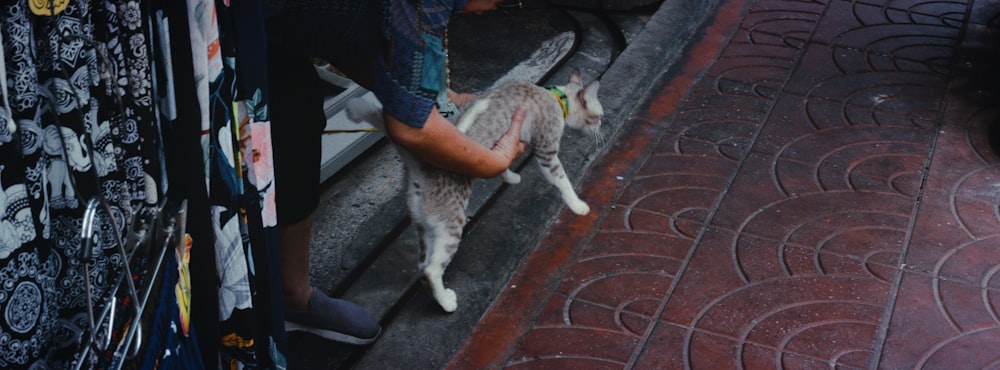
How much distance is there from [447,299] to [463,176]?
1.56 feet

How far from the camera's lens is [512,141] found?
3129 millimetres

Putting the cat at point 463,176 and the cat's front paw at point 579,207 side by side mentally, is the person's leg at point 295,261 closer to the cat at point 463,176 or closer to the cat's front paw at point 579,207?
the cat at point 463,176

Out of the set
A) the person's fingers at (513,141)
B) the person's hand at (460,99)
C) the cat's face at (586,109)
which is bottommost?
the cat's face at (586,109)

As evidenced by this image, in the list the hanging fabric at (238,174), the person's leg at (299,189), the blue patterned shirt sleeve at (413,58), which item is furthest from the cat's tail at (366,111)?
the hanging fabric at (238,174)

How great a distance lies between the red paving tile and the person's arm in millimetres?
722

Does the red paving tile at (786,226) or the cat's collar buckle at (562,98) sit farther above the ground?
the cat's collar buckle at (562,98)

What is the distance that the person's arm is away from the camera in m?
2.63

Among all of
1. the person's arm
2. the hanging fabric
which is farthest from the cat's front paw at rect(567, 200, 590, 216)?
the hanging fabric

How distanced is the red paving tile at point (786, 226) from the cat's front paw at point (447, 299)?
13 centimetres

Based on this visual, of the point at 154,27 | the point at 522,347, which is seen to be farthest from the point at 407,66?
the point at 522,347

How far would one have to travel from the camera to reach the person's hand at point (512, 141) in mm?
3061

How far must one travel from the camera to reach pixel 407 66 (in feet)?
8.02

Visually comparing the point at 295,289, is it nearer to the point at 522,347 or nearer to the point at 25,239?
the point at 522,347

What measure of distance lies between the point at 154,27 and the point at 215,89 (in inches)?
7.7
